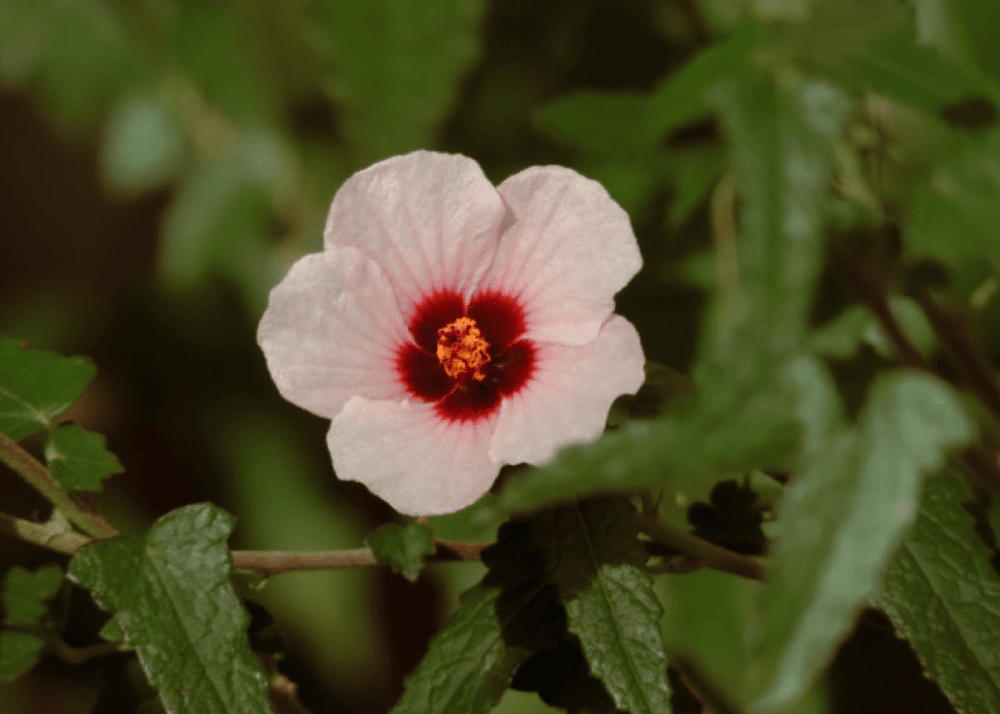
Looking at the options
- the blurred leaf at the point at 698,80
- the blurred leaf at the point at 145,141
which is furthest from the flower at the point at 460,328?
the blurred leaf at the point at 145,141

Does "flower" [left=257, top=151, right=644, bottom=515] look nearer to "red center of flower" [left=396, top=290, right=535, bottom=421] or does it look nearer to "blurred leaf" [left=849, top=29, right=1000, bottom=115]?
"red center of flower" [left=396, top=290, right=535, bottom=421]

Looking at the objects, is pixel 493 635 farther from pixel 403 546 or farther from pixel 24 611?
pixel 24 611

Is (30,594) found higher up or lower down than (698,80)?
→ lower down

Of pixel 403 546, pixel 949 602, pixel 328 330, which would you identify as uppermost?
pixel 328 330

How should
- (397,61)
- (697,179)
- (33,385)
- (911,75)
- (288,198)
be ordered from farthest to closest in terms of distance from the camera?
(288,198) → (397,61) → (697,179) → (33,385) → (911,75)

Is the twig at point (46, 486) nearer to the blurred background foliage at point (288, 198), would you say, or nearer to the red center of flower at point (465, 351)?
the red center of flower at point (465, 351)

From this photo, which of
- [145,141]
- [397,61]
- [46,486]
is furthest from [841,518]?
[145,141]

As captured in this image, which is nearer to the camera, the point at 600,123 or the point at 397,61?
the point at 600,123
